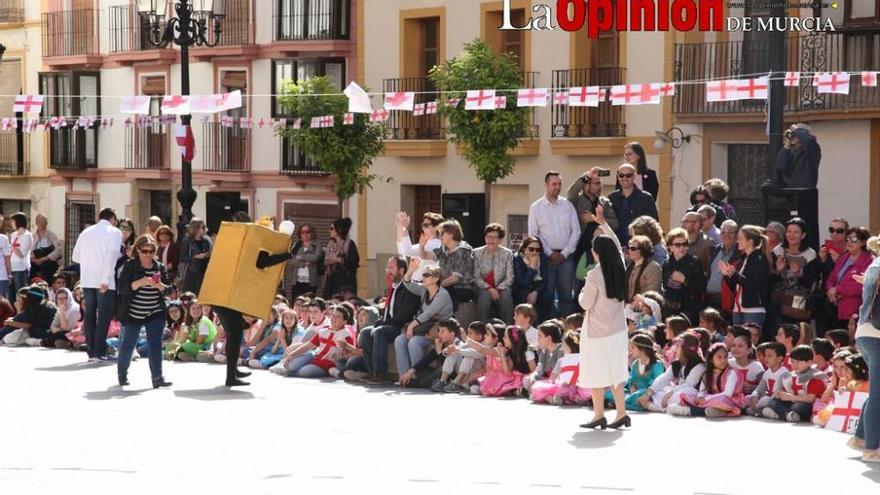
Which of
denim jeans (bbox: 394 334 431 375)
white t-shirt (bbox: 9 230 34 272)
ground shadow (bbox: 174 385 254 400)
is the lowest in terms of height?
ground shadow (bbox: 174 385 254 400)

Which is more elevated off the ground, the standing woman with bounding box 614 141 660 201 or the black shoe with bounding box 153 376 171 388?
the standing woman with bounding box 614 141 660 201

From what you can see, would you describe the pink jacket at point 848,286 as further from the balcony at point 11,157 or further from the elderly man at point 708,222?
the balcony at point 11,157

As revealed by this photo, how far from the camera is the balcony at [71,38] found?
154ft

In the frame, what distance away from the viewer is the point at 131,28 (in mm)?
45719

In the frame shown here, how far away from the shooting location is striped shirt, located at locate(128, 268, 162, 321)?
21094 mm

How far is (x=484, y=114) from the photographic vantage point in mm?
33625

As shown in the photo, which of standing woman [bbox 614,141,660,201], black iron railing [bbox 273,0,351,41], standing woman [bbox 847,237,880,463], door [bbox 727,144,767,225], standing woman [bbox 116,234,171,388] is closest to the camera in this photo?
standing woman [bbox 847,237,880,463]

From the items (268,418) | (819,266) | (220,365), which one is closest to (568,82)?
(220,365)

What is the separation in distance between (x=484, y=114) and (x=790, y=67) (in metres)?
5.75

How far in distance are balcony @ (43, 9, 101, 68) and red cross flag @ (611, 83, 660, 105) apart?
2134 cm

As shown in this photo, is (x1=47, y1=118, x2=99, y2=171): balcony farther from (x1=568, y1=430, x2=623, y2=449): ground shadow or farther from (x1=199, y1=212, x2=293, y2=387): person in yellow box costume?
(x1=568, y1=430, x2=623, y2=449): ground shadow

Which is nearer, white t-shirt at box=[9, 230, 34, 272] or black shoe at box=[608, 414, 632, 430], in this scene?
black shoe at box=[608, 414, 632, 430]

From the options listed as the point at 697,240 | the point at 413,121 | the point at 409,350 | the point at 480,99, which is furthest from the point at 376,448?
the point at 413,121

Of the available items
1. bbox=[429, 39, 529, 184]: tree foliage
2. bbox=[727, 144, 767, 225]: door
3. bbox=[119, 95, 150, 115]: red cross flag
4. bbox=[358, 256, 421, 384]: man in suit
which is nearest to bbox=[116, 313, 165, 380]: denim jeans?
bbox=[358, 256, 421, 384]: man in suit
